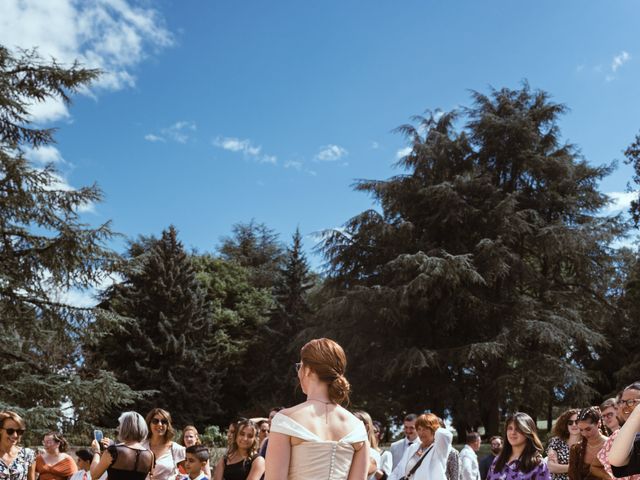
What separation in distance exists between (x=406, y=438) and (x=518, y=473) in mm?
3225

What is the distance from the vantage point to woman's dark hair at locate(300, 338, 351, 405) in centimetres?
315

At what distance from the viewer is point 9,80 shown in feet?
70.4

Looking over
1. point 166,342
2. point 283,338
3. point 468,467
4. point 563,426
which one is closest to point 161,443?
point 468,467

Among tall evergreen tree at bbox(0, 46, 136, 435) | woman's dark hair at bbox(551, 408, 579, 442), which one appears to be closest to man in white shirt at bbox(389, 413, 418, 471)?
woman's dark hair at bbox(551, 408, 579, 442)

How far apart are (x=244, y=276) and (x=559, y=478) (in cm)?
3935

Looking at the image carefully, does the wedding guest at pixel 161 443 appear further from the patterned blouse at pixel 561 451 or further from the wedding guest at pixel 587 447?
the patterned blouse at pixel 561 451

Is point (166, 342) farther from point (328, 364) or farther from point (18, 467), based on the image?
point (328, 364)

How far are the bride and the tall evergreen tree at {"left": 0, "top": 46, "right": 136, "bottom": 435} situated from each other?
62.6ft

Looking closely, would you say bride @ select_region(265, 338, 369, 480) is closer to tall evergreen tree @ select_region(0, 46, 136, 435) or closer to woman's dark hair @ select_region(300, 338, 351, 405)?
woman's dark hair @ select_region(300, 338, 351, 405)

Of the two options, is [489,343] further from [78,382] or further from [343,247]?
[78,382]

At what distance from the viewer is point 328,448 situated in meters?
3.05

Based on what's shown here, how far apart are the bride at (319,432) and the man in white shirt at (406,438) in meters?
5.72

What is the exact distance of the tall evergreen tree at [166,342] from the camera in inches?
1350

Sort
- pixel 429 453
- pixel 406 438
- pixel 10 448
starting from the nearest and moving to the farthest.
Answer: pixel 10 448
pixel 429 453
pixel 406 438
